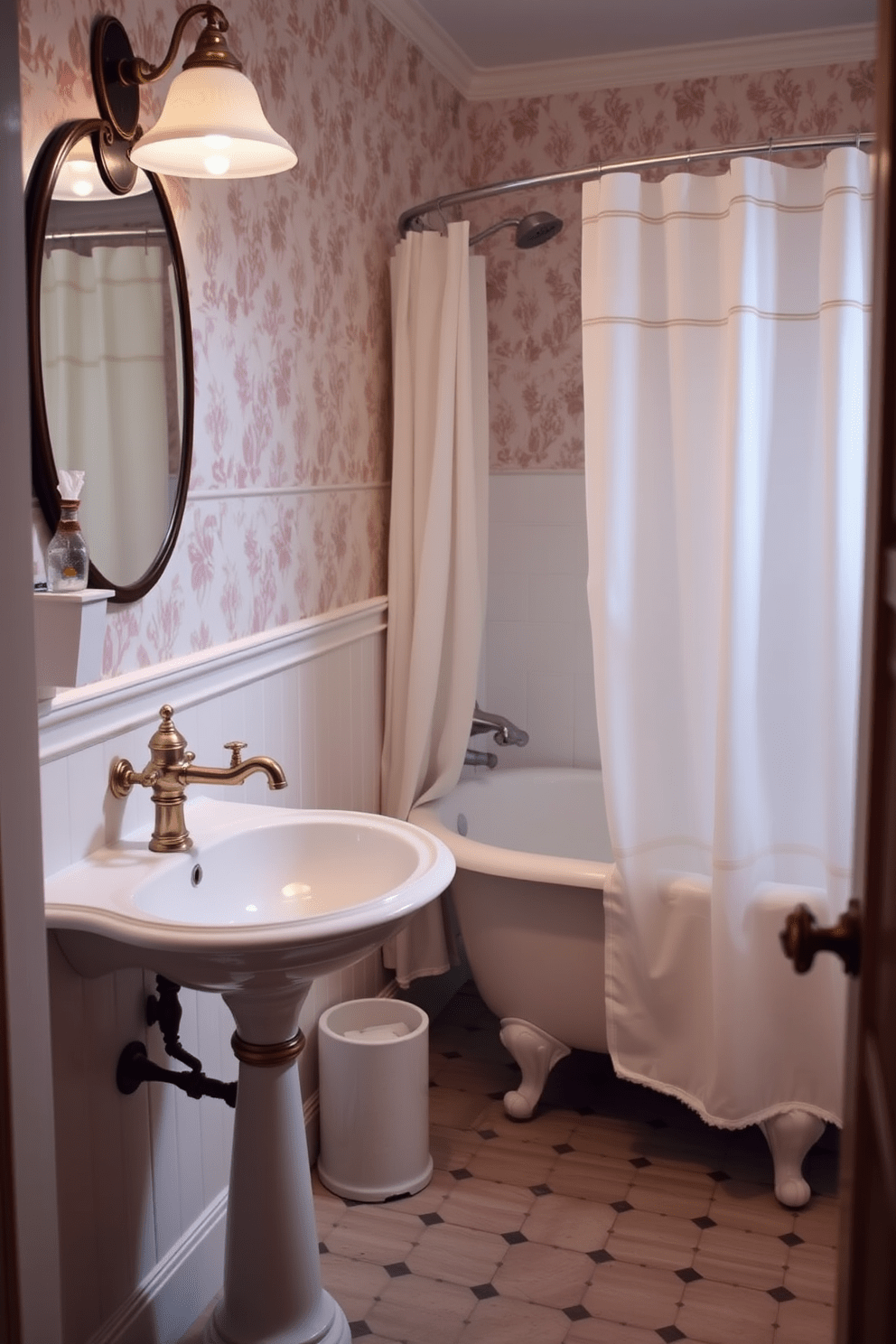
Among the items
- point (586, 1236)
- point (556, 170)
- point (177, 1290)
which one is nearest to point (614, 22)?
point (556, 170)

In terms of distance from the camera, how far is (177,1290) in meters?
2.14

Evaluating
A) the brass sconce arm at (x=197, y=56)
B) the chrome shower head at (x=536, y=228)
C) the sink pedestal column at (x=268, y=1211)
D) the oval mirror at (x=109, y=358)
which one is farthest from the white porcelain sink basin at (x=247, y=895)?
the chrome shower head at (x=536, y=228)

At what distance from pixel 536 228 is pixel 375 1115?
75.0 inches

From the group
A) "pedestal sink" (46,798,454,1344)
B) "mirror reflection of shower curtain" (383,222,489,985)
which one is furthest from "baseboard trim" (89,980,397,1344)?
"mirror reflection of shower curtain" (383,222,489,985)

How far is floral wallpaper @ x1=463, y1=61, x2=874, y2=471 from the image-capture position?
335 cm

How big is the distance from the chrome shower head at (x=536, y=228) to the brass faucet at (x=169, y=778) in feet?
4.64

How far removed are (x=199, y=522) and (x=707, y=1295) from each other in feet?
5.44

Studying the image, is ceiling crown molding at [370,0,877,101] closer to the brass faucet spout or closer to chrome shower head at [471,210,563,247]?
chrome shower head at [471,210,563,247]

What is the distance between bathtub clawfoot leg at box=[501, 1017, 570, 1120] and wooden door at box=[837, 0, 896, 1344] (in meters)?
1.84

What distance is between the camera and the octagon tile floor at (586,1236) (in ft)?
7.18

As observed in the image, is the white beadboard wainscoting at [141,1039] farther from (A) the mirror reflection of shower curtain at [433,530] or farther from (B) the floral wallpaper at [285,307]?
(A) the mirror reflection of shower curtain at [433,530]

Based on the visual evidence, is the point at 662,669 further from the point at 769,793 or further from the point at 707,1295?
the point at 707,1295

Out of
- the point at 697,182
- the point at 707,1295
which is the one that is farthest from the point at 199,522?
the point at 707,1295

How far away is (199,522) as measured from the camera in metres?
2.23
